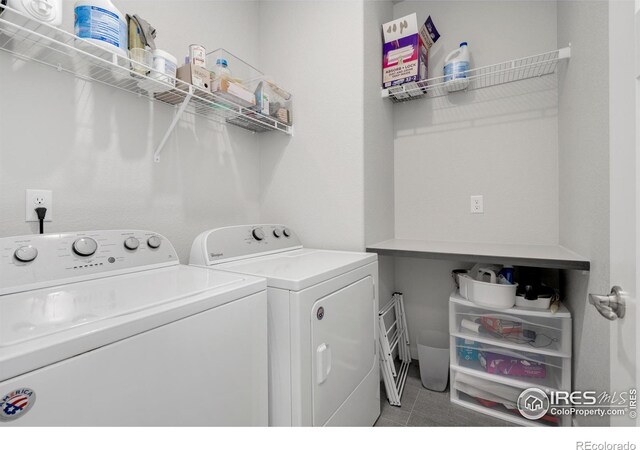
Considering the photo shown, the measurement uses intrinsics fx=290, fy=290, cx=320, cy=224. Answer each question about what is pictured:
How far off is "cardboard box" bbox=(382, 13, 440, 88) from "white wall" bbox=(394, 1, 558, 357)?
241 millimetres

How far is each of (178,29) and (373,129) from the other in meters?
1.20

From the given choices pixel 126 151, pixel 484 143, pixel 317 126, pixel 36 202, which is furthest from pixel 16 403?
pixel 484 143

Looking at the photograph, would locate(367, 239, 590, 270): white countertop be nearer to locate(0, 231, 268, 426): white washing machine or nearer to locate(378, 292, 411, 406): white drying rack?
locate(378, 292, 411, 406): white drying rack

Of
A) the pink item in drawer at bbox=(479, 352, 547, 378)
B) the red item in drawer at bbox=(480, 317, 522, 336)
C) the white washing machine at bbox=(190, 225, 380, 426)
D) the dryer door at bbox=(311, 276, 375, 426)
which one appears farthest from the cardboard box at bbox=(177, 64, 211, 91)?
the pink item in drawer at bbox=(479, 352, 547, 378)

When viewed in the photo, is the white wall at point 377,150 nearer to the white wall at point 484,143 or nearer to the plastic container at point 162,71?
the white wall at point 484,143

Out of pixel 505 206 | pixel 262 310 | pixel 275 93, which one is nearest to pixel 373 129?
pixel 275 93

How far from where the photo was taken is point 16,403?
479mm

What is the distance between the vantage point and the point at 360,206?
1.71 meters

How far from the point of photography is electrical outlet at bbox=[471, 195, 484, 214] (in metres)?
1.97

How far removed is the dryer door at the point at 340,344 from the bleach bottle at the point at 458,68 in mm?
1363

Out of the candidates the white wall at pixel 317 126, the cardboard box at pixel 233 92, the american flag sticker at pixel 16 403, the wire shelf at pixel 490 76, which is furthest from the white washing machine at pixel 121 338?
the wire shelf at pixel 490 76

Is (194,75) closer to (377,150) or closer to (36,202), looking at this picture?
(36,202)

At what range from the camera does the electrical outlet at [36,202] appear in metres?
1.04
